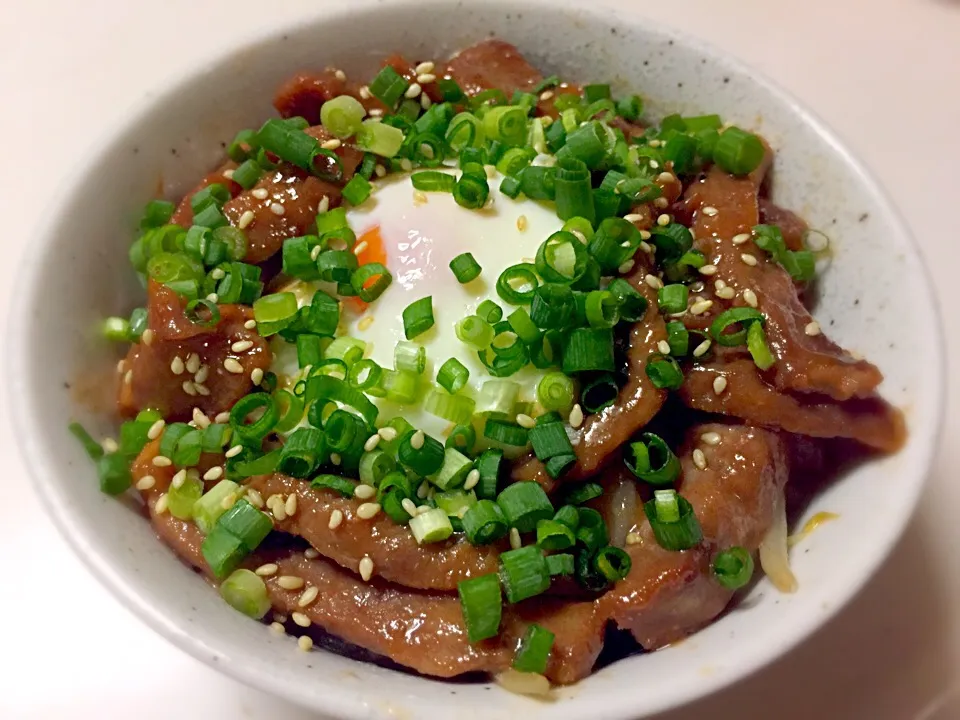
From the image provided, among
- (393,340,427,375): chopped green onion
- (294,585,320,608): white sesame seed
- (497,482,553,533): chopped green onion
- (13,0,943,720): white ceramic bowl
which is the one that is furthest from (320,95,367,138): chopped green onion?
(294,585,320,608): white sesame seed

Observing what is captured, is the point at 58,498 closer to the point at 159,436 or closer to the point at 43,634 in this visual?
the point at 159,436

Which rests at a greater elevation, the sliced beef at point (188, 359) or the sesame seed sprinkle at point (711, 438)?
the sesame seed sprinkle at point (711, 438)

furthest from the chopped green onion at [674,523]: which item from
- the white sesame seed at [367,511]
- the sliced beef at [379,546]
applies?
the white sesame seed at [367,511]

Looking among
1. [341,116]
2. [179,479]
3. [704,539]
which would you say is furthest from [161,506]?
[704,539]

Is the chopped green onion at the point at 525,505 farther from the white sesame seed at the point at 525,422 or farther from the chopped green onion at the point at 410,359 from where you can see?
the chopped green onion at the point at 410,359

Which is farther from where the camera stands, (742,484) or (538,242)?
(538,242)

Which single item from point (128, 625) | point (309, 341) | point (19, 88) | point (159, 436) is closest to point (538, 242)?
point (309, 341)
